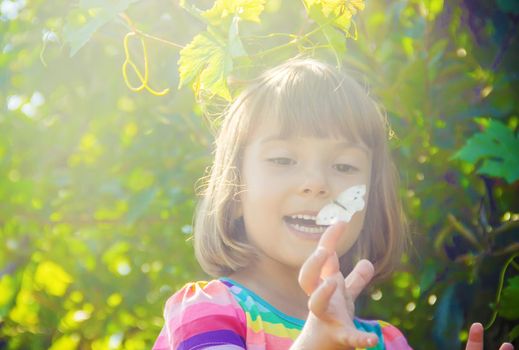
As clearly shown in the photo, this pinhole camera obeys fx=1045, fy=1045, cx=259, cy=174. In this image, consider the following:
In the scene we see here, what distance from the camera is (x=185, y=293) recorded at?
1.75m

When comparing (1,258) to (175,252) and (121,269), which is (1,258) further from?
(175,252)

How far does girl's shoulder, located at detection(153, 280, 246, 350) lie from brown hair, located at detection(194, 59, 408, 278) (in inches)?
6.0

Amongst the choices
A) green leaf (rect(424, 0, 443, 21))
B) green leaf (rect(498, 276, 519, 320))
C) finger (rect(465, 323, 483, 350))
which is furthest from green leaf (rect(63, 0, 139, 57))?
green leaf (rect(424, 0, 443, 21))

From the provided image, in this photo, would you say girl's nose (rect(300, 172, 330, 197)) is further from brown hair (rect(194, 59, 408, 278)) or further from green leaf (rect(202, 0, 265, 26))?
green leaf (rect(202, 0, 265, 26))

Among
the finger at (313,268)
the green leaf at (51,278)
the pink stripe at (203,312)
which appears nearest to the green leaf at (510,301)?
the pink stripe at (203,312)

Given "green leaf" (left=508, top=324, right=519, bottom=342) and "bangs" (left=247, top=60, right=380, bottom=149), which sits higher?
"bangs" (left=247, top=60, right=380, bottom=149)

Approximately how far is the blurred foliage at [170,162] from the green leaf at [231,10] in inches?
11.6

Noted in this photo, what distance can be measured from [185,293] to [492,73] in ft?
4.14

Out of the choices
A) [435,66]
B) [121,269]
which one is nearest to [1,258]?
[121,269]

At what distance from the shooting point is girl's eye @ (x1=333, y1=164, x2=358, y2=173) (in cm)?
177

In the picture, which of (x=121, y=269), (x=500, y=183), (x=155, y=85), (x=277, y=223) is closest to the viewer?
(x=277, y=223)

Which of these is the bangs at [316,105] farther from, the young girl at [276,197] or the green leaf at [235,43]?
the green leaf at [235,43]

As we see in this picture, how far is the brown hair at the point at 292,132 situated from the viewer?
1795 millimetres

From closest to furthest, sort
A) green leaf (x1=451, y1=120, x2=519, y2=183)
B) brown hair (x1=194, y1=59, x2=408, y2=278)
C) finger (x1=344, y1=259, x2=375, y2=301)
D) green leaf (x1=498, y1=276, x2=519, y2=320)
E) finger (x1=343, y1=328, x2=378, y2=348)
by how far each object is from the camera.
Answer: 1. finger (x1=343, y1=328, x2=378, y2=348)
2. finger (x1=344, y1=259, x2=375, y2=301)
3. brown hair (x1=194, y1=59, x2=408, y2=278)
4. green leaf (x1=451, y1=120, x2=519, y2=183)
5. green leaf (x1=498, y1=276, x2=519, y2=320)
